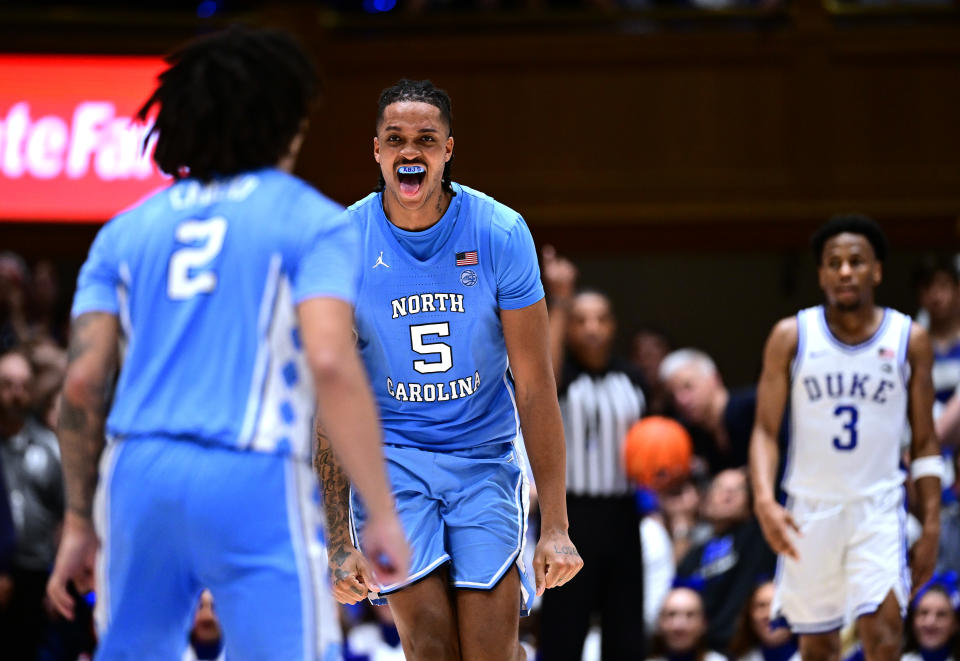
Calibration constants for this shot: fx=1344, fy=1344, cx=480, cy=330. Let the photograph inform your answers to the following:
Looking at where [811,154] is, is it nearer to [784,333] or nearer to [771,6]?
[771,6]

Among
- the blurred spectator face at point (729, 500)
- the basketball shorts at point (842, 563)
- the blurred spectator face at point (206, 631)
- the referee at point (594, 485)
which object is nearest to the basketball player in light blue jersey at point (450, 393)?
the basketball shorts at point (842, 563)

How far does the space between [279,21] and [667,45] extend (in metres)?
3.21

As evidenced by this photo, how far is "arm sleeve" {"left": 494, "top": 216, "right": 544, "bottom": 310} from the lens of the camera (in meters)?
4.50

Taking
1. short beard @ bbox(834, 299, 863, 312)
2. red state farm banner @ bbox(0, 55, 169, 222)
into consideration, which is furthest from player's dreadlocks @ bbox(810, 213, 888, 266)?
red state farm banner @ bbox(0, 55, 169, 222)

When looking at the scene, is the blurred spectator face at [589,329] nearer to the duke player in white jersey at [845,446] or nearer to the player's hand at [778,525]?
the duke player in white jersey at [845,446]

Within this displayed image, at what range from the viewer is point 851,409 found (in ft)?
20.4

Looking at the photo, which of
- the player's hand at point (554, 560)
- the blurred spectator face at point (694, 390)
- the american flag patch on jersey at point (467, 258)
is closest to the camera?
the player's hand at point (554, 560)

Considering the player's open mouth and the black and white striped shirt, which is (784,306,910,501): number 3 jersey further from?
the player's open mouth

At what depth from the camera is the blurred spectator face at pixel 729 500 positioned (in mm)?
8664

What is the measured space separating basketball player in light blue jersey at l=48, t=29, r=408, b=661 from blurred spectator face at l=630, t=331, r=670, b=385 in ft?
26.0

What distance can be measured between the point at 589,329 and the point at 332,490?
9.89ft

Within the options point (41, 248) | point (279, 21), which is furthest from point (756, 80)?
point (41, 248)

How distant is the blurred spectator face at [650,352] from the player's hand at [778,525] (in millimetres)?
4810

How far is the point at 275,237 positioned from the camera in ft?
10.3
